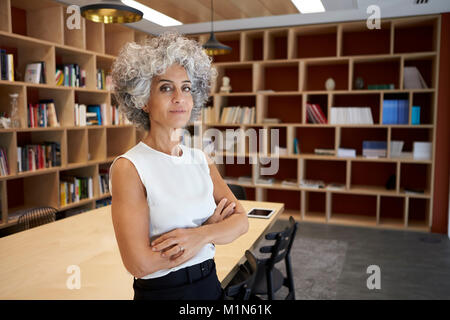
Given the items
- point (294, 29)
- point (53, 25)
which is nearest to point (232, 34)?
point (294, 29)

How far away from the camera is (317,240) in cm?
457

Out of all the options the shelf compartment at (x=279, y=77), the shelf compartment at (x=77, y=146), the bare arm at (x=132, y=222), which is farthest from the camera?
the shelf compartment at (x=279, y=77)

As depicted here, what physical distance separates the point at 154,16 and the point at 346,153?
3213mm

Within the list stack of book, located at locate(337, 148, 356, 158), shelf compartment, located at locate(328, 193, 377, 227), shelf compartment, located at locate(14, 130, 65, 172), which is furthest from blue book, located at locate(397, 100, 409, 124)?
shelf compartment, located at locate(14, 130, 65, 172)

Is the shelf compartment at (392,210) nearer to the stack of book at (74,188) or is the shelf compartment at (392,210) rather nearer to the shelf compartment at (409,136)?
the shelf compartment at (409,136)

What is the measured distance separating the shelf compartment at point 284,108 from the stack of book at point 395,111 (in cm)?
130

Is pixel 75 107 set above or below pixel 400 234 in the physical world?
above

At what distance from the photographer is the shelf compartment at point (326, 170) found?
565 cm

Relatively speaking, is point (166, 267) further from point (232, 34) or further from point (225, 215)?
point (232, 34)

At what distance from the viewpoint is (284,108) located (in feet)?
19.3

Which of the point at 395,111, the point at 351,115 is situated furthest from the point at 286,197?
the point at 395,111

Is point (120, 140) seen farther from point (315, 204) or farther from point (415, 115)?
point (415, 115)

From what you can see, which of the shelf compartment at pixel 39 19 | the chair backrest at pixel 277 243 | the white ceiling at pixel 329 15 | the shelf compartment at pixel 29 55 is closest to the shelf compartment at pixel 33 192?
the shelf compartment at pixel 29 55
